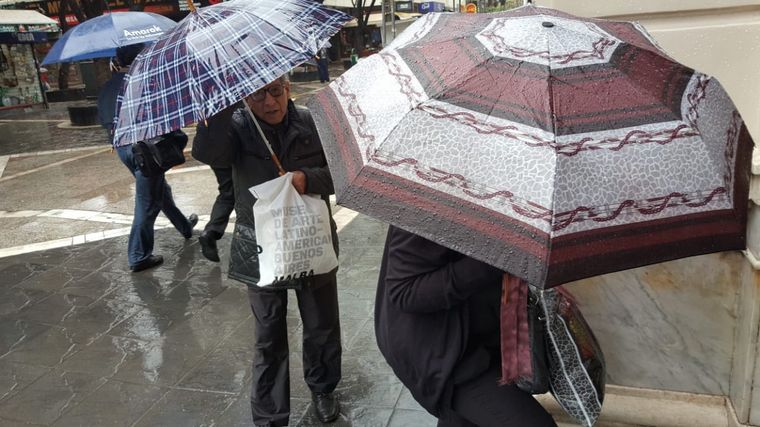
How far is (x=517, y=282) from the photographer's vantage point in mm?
1748

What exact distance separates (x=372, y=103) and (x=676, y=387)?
78.4 inches

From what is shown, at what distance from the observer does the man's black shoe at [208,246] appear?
541 cm

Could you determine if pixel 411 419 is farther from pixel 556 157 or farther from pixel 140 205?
pixel 140 205

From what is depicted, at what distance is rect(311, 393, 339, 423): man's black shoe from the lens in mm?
3293

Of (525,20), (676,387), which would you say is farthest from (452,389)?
(676,387)

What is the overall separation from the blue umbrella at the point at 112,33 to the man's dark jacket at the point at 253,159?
3732 mm

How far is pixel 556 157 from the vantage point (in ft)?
4.50

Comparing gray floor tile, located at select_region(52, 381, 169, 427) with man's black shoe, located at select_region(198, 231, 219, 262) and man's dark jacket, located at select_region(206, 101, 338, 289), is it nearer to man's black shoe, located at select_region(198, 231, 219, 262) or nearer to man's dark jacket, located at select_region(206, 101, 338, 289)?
man's dark jacket, located at select_region(206, 101, 338, 289)

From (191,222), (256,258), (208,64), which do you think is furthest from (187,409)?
(191,222)

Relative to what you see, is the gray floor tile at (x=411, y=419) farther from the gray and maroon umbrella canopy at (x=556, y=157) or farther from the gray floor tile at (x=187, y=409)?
the gray and maroon umbrella canopy at (x=556, y=157)

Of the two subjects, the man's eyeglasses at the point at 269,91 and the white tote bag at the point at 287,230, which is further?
the man's eyeglasses at the point at 269,91

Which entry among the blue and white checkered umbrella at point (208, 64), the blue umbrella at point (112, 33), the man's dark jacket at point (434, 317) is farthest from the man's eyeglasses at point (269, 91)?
the blue umbrella at point (112, 33)

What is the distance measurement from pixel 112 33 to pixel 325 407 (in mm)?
4871

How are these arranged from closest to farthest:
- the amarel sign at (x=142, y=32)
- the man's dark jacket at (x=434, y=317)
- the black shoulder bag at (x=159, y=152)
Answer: the man's dark jacket at (x=434, y=317) → the black shoulder bag at (x=159, y=152) → the amarel sign at (x=142, y=32)
